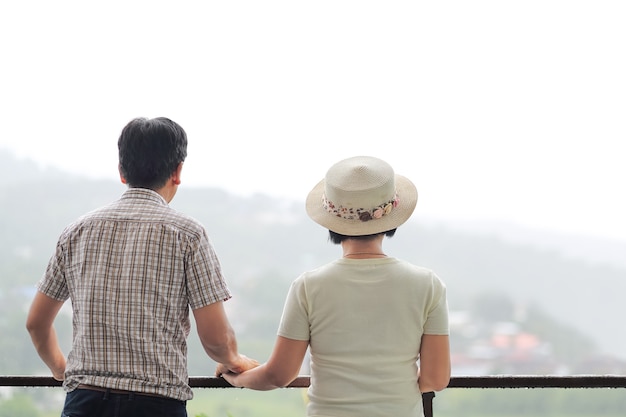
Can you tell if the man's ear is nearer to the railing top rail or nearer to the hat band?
the hat band

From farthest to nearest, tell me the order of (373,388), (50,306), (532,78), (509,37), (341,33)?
(532,78), (509,37), (341,33), (50,306), (373,388)

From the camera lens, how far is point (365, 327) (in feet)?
4.69

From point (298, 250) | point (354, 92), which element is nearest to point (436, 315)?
point (298, 250)

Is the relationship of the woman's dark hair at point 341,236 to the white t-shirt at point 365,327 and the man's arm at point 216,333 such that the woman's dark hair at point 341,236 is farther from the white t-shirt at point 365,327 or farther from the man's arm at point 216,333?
the man's arm at point 216,333

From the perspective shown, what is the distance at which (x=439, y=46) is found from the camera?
2214 centimetres

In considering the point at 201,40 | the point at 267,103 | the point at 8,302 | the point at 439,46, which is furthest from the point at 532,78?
the point at 8,302

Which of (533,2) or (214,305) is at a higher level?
(533,2)

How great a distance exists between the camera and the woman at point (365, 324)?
1426 mm

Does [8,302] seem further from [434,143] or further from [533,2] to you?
[533,2]

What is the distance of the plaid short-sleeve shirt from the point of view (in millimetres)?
1396

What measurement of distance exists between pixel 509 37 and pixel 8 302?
58.6 feet

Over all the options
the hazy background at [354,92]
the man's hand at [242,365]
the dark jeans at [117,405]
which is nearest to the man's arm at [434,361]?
the man's hand at [242,365]

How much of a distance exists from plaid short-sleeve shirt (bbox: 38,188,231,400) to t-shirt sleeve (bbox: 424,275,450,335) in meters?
0.42

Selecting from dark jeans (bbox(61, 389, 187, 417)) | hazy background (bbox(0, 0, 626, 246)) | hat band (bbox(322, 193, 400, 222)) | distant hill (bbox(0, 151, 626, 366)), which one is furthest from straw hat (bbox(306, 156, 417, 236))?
hazy background (bbox(0, 0, 626, 246))
